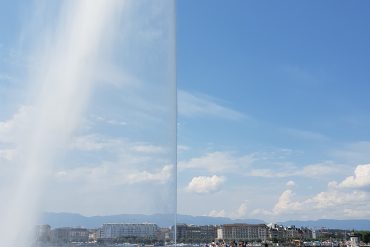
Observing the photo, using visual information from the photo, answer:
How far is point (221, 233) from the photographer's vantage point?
18912 centimetres

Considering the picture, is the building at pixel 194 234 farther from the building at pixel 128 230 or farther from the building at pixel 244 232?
the building at pixel 128 230

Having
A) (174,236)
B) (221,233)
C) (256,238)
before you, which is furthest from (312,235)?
(174,236)

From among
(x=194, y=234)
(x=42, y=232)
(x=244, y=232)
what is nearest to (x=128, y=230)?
(x=42, y=232)

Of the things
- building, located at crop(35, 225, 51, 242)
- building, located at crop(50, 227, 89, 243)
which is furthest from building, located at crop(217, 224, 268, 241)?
building, located at crop(35, 225, 51, 242)

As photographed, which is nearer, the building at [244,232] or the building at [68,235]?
the building at [68,235]

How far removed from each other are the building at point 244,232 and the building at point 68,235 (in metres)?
178

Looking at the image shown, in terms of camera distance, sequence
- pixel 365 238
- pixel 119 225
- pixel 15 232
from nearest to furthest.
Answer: pixel 15 232 < pixel 119 225 < pixel 365 238

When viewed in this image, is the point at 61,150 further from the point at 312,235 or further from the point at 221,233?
the point at 312,235

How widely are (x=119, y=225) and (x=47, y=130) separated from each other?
14.5ft

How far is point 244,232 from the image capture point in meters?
194

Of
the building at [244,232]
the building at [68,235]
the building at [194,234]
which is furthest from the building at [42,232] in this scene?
the building at [244,232]

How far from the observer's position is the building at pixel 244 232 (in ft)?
624

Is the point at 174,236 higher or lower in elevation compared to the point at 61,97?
lower

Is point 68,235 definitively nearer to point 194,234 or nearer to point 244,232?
point 194,234
